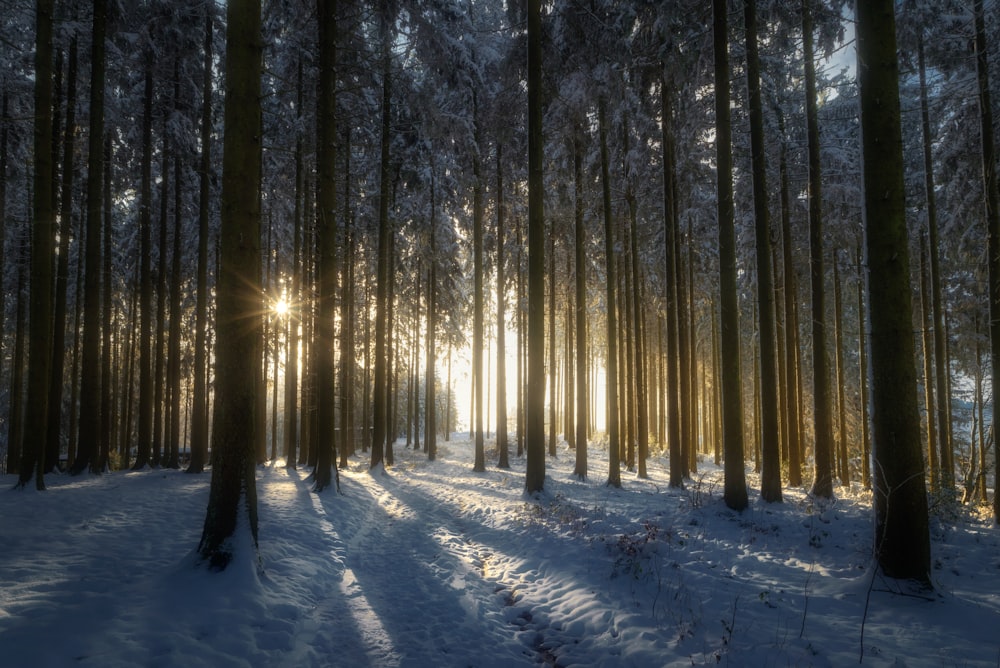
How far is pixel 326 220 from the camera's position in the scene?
1120 cm

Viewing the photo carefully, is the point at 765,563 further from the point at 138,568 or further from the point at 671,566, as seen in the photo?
the point at 138,568

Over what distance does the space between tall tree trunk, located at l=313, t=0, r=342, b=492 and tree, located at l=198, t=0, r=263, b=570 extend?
16.8 feet

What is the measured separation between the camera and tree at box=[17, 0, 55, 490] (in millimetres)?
9297

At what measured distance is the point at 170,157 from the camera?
51.8 ft

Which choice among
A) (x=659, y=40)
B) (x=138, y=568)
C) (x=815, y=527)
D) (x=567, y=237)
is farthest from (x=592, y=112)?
Answer: (x=138, y=568)

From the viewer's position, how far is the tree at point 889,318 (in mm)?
4973

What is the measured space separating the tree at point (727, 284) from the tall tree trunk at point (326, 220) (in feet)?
24.3

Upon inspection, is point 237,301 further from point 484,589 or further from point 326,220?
point 326,220

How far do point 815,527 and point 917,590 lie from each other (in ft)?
11.2

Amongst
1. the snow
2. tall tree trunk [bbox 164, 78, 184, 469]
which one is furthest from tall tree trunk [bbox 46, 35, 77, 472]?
the snow

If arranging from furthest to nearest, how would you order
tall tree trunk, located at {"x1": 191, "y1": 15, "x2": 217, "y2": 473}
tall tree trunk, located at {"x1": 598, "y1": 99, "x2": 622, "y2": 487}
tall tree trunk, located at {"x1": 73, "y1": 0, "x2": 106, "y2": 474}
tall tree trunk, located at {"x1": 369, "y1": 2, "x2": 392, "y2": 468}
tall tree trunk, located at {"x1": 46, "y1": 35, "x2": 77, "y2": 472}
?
A: tall tree trunk, located at {"x1": 369, "y1": 2, "x2": 392, "y2": 468}
tall tree trunk, located at {"x1": 191, "y1": 15, "x2": 217, "y2": 473}
tall tree trunk, located at {"x1": 598, "y1": 99, "x2": 622, "y2": 487}
tall tree trunk, located at {"x1": 46, "y1": 35, "x2": 77, "y2": 472}
tall tree trunk, located at {"x1": 73, "y1": 0, "x2": 106, "y2": 474}

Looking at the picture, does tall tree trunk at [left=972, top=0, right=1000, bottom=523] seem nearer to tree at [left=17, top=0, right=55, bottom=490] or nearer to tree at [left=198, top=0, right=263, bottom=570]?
tree at [left=198, top=0, right=263, bottom=570]

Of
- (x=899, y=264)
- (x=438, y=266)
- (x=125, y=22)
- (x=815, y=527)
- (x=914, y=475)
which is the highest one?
(x=125, y=22)

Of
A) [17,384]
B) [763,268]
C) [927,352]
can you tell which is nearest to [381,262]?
[763,268]
